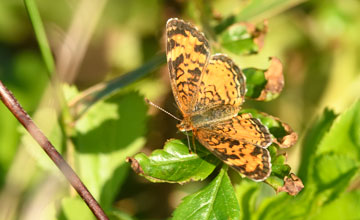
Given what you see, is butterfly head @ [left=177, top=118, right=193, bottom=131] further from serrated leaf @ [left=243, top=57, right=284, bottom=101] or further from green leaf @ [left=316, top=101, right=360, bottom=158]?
green leaf @ [left=316, top=101, right=360, bottom=158]

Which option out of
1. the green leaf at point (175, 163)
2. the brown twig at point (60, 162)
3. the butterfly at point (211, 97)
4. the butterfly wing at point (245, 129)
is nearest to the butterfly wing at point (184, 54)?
the butterfly at point (211, 97)

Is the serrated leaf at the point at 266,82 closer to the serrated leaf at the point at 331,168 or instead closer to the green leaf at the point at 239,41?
the green leaf at the point at 239,41

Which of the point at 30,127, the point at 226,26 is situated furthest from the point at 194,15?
the point at 30,127

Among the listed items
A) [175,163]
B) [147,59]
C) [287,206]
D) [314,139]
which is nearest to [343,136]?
[314,139]

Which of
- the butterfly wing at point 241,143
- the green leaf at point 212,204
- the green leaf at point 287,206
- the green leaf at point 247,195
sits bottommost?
the green leaf at point 287,206

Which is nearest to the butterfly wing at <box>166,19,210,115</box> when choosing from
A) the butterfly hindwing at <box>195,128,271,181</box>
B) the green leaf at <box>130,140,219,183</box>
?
the butterfly hindwing at <box>195,128,271,181</box>

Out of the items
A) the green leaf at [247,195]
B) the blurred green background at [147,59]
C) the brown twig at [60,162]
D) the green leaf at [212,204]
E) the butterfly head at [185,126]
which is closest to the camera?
the brown twig at [60,162]

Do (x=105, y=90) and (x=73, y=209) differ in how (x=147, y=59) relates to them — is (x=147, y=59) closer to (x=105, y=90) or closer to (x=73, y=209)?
(x=105, y=90)

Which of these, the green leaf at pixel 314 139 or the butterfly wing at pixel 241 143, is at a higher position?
the butterfly wing at pixel 241 143

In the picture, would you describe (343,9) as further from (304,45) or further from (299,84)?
(299,84)
